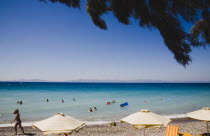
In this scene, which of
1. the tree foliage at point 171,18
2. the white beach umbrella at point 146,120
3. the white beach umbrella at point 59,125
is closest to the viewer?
the tree foliage at point 171,18

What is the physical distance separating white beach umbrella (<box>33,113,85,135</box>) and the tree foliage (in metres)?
3.89

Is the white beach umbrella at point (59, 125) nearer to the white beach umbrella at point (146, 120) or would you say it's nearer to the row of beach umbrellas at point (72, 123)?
the row of beach umbrellas at point (72, 123)

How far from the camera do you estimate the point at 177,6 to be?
3.35 metres

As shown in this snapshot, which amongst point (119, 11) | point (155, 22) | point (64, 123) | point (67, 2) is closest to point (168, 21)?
point (155, 22)

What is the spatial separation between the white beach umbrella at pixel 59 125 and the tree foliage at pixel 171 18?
3.89m

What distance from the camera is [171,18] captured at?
3293mm

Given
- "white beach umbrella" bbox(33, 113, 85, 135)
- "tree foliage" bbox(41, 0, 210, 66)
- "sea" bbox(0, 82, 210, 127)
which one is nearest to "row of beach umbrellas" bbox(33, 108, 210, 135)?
"white beach umbrella" bbox(33, 113, 85, 135)

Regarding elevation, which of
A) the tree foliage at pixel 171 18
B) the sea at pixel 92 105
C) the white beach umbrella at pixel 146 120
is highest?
the tree foliage at pixel 171 18

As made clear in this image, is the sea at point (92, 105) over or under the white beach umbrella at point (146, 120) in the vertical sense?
under

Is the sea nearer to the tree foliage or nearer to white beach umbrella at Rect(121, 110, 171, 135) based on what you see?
white beach umbrella at Rect(121, 110, 171, 135)

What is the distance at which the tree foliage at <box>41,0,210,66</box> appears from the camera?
3.17 m

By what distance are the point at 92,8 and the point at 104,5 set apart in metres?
0.26

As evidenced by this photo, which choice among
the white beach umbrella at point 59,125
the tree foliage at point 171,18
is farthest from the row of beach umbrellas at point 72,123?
the tree foliage at point 171,18

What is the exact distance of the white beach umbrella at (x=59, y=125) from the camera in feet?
18.6
